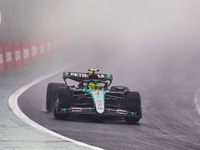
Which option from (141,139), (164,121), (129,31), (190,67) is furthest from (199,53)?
(141,139)

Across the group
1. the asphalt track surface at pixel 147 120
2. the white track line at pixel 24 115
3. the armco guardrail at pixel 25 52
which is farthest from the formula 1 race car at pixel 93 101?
the armco guardrail at pixel 25 52

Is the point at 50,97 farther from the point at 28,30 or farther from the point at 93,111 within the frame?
the point at 28,30

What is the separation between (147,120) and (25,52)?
53.6 ft

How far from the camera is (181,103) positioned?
48.3ft

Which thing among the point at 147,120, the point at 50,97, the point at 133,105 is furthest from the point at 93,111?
the point at 50,97

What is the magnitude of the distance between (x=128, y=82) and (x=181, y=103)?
5.57m

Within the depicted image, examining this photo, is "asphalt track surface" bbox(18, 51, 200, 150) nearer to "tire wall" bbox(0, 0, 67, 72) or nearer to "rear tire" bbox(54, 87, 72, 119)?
"rear tire" bbox(54, 87, 72, 119)

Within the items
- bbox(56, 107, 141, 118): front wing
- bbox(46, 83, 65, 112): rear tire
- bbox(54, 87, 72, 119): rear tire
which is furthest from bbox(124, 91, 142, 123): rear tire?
bbox(46, 83, 65, 112): rear tire

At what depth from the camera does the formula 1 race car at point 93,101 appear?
1069 cm

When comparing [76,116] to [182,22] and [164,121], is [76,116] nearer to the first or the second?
[164,121]

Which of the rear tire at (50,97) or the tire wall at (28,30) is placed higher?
the tire wall at (28,30)

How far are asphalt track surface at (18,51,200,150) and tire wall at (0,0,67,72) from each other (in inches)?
122

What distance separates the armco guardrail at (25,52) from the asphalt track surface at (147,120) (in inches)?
105

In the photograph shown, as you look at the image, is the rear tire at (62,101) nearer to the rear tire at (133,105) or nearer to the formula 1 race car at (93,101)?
the formula 1 race car at (93,101)
